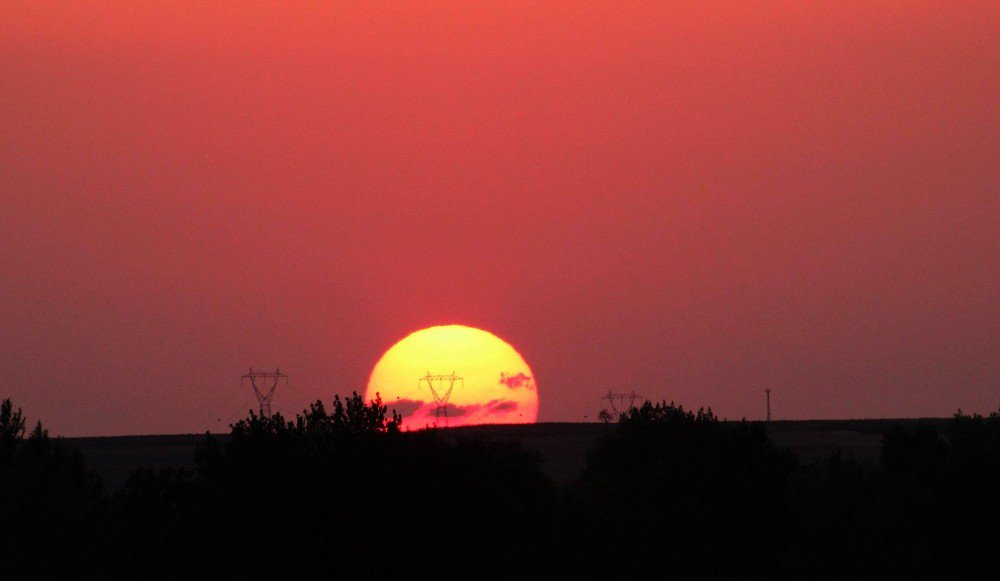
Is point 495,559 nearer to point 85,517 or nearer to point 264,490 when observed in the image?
point 264,490

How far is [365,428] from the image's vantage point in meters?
90.8

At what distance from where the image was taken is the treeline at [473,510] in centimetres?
8356

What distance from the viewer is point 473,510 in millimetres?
84812

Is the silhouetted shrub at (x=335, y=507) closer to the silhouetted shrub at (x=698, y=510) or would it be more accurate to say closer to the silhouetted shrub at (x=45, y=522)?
the silhouetted shrub at (x=45, y=522)

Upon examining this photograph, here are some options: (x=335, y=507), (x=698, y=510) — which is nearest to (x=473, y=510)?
(x=335, y=507)

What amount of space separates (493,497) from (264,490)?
11.2 metres

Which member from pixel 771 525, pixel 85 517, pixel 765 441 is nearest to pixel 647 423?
pixel 765 441

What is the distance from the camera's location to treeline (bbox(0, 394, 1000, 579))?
83562 mm

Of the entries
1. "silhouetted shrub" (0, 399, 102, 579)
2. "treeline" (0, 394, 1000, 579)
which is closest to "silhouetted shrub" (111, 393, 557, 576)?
"treeline" (0, 394, 1000, 579)

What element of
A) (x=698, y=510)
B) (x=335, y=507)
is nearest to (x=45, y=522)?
(x=335, y=507)

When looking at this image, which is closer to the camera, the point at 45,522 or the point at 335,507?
the point at 335,507

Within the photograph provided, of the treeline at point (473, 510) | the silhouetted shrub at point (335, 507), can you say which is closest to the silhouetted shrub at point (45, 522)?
the treeline at point (473, 510)

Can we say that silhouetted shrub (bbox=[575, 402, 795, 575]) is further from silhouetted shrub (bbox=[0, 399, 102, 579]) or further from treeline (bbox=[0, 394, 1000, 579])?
silhouetted shrub (bbox=[0, 399, 102, 579])

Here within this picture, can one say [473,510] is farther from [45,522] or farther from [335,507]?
[45,522]
